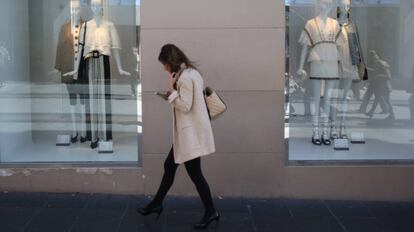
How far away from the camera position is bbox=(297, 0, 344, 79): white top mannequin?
305 inches

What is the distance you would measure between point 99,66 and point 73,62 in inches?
14.4

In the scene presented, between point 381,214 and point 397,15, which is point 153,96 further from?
point 397,15

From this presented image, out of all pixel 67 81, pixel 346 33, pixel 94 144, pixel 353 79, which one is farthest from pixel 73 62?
pixel 353 79

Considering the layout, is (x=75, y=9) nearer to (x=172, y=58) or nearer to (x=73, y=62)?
(x=73, y=62)

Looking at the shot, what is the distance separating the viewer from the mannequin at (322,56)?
25.5 ft

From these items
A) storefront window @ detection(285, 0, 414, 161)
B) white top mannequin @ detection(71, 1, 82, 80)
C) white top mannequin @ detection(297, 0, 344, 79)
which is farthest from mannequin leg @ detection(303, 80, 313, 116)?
white top mannequin @ detection(71, 1, 82, 80)

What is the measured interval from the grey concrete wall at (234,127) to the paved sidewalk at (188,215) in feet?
0.50

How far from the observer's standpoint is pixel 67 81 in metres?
8.09

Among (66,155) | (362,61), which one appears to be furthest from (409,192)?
(66,155)

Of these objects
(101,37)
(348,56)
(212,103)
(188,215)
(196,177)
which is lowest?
(188,215)

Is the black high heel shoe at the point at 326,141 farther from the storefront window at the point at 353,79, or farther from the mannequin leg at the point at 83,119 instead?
the mannequin leg at the point at 83,119

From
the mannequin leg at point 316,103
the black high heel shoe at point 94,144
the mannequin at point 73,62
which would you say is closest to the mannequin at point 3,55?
the mannequin at point 73,62

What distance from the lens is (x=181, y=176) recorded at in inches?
280

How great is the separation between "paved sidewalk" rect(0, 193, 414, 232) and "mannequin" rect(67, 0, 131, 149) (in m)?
A: 1.15
